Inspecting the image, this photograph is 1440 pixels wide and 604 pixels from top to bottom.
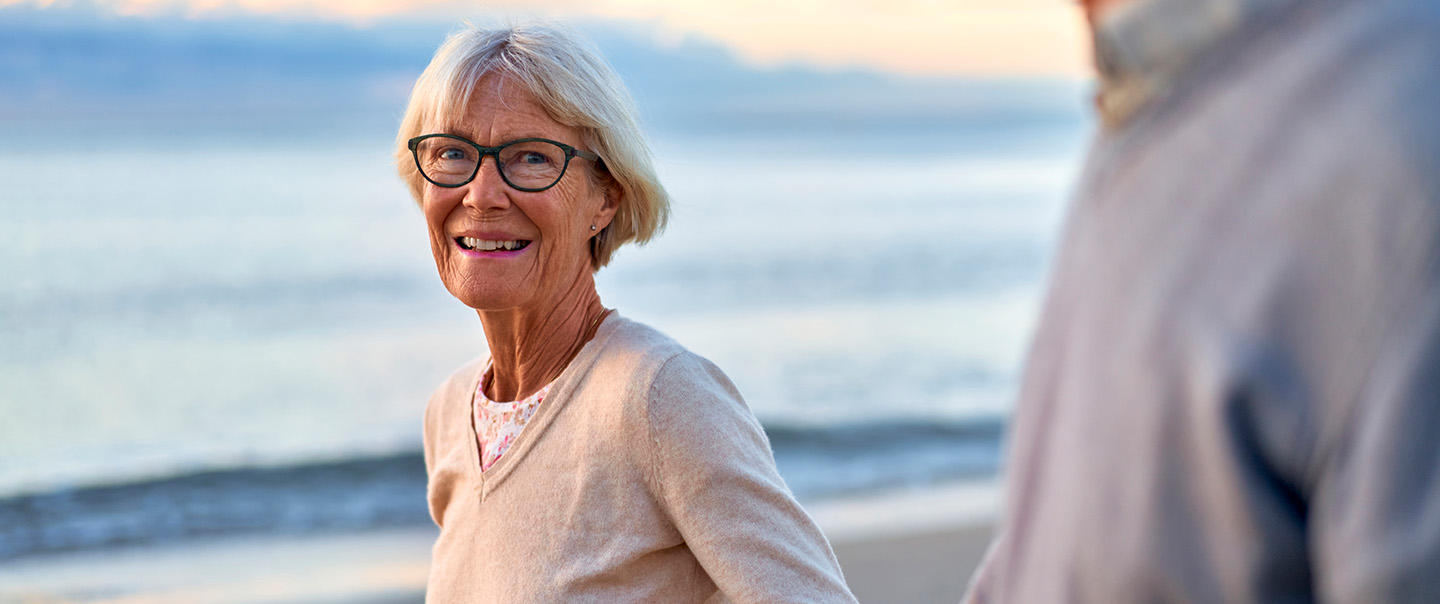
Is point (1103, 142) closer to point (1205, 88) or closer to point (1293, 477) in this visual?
point (1205, 88)

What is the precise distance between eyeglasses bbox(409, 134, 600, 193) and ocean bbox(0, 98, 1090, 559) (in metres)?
0.33

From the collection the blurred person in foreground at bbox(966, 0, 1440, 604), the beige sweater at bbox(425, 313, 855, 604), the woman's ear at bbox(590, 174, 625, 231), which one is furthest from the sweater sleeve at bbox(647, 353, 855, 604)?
the blurred person in foreground at bbox(966, 0, 1440, 604)

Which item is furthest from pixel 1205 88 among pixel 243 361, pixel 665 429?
pixel 243 361

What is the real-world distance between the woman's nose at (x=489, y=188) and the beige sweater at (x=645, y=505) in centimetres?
36

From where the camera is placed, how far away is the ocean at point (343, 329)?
853cm

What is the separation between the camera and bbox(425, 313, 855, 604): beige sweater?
5.90 ft

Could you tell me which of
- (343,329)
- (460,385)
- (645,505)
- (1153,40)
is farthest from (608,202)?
(343,329)

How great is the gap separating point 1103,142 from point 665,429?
3.69 feet

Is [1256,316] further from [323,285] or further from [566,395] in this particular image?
[323,285]

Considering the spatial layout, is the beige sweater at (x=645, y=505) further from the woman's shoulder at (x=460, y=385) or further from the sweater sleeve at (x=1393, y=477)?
the sweater sleeve at (x=1393, y=477)

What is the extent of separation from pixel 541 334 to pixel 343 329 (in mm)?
13801

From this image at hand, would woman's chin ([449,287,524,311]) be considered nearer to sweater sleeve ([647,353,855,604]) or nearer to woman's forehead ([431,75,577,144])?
woman's forehead ([431,75,577,144])

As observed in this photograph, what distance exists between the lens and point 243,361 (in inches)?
517

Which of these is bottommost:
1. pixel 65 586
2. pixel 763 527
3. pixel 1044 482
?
pixel 65 586
